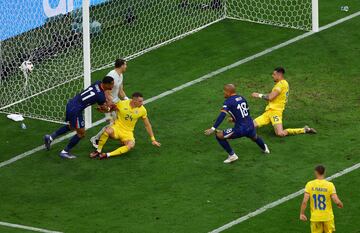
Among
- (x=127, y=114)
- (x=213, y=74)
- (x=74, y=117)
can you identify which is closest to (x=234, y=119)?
(x=127, y=114)

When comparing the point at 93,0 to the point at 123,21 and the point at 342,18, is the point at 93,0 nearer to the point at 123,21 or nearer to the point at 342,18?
the point at 123,21

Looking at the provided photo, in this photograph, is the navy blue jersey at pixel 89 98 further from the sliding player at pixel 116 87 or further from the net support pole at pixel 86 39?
the net support pole at pixel 86 39

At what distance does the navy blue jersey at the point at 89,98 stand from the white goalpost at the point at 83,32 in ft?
3.86

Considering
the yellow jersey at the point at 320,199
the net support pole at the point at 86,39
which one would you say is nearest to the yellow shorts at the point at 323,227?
the yellow jersey at the point at 320,199

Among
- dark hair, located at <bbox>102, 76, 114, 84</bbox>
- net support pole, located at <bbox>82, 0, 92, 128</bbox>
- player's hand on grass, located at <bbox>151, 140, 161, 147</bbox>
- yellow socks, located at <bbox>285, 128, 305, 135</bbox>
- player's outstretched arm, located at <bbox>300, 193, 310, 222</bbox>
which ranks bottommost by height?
player's outstretched arm, located at <bbox>300, 193, 310, 222</bbox>

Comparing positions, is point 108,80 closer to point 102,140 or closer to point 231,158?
point 102,140

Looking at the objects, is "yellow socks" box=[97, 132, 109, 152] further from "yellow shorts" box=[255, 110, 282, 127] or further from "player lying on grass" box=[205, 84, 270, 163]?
"yellow shorts" box=[255, 110, 282, 127]

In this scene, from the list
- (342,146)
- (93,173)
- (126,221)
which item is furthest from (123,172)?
(342,146)

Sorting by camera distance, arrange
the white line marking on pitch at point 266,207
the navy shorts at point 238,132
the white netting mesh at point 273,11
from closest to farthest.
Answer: the white line marking on pitch at point 266,207, the navy shorts at point 238,132, the white netting mesh at point 273,11

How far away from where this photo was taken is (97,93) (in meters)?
25.3

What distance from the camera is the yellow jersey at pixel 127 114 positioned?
82.8 ft

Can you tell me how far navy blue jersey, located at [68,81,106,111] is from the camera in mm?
25281

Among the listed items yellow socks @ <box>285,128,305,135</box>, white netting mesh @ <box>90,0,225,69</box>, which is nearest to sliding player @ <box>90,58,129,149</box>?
yellow socks @ <box>285,128,305,135</box>

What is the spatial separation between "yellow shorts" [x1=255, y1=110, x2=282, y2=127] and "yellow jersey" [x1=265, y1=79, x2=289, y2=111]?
0.09 meters
